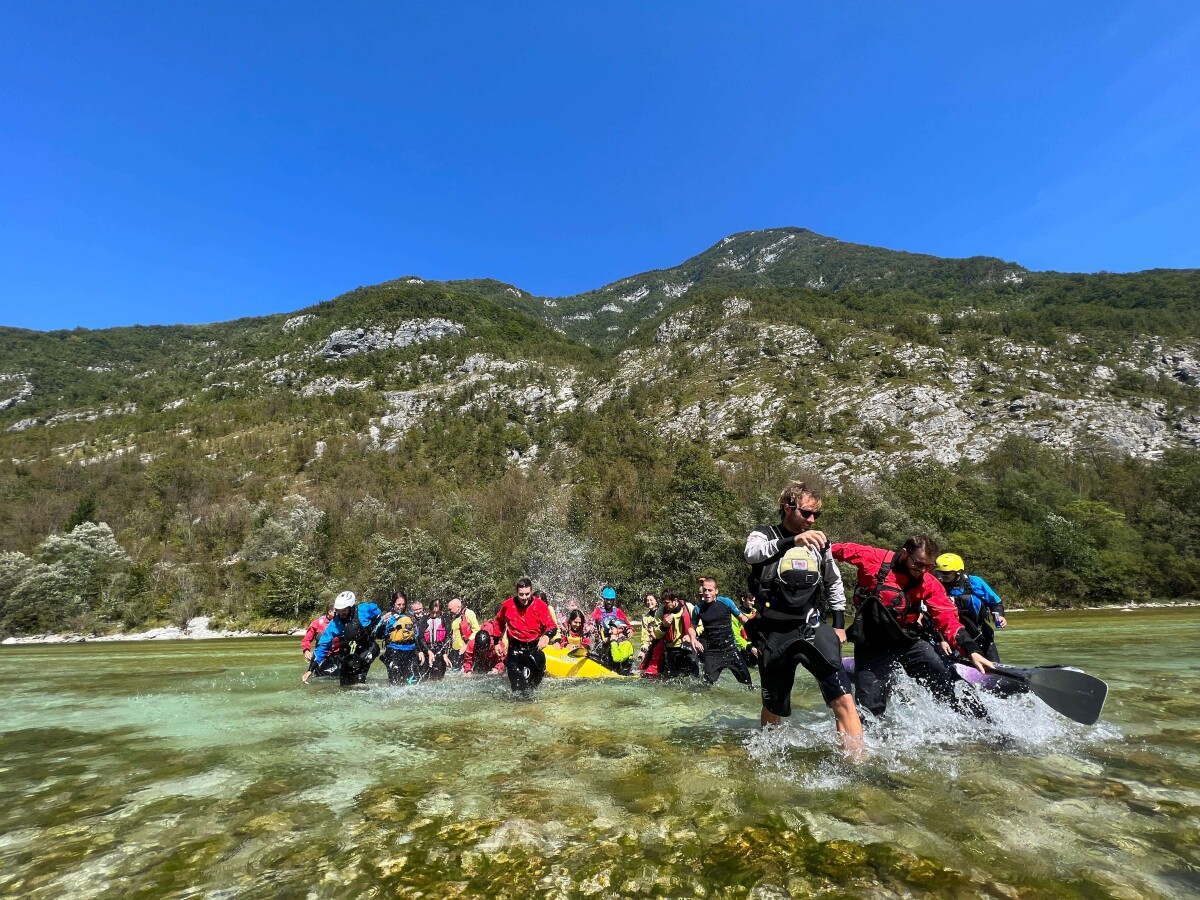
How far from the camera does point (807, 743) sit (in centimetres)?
575

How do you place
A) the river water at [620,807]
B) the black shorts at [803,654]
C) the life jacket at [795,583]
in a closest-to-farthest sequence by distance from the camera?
the river water at [620,807] → the black shorts at [803,654] → the life jacket at [795,583]

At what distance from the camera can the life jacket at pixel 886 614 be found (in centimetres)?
538

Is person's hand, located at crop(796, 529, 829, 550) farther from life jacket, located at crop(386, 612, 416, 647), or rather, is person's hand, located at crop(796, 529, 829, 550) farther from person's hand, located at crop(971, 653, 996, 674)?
life jacket, located at crop(386, 612, 416, 647)

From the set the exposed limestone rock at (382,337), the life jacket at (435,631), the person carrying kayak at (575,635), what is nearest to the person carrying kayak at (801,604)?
the person carrying kayak at (575,635)

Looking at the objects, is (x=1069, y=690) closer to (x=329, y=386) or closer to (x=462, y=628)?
(x=462, y=628)

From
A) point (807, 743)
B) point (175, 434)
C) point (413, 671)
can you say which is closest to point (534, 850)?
point (807, 743)

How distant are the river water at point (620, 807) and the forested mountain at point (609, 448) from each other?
152ft

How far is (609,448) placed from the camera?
321 feet

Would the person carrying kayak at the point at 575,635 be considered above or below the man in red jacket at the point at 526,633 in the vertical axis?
below

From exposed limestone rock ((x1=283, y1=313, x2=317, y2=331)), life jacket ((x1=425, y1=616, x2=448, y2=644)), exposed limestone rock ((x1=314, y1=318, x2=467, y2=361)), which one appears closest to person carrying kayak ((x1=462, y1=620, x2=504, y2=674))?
life jacket ((x1=425, y1=616, x2=448, y2=644))

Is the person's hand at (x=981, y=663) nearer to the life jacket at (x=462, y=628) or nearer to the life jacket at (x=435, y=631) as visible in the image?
the life jacket at (x=462, y=628)

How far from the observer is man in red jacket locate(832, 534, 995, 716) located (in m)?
5.43

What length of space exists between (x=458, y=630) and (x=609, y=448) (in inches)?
3327

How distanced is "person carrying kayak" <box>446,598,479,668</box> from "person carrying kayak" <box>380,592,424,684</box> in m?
2.06
